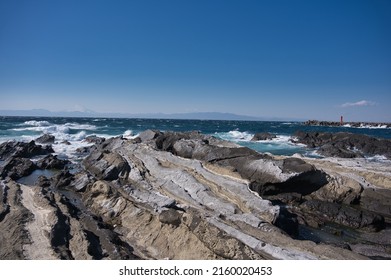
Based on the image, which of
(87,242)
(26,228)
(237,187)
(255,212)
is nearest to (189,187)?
(237,187)

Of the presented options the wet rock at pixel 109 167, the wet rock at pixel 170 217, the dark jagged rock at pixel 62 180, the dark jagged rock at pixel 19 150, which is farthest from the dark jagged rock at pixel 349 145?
the dark jagged rock at pixel 19 150

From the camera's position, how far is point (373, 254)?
7160 millimetres

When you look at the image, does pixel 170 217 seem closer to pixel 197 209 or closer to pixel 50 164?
pixel 197 209

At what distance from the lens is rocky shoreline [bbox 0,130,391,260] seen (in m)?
5.98

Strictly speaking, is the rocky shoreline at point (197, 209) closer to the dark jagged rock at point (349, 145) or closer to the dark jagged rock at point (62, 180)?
→ the dark jagged rock at point (62, 180)

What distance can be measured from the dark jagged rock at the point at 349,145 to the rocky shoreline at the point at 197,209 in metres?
11.0

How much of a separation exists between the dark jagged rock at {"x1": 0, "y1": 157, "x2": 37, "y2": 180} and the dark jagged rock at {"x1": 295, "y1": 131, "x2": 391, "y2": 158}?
20.5 meters

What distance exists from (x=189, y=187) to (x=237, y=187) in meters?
1.46

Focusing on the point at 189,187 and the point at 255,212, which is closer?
the point at 255,212

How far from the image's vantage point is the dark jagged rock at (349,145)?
80.8ft

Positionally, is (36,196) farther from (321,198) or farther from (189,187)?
(321,198)

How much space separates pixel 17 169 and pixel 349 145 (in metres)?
27.2

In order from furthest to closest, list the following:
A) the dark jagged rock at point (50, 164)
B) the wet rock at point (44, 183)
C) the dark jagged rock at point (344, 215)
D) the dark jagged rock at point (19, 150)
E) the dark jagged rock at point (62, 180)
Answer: the dark jagged rock at point (19, 150)
the dark jagged rock at point (50, 164)
the wet rock at point (44, 183)
the dark jagged rock at point (62, 180)
the dark jagged rock at point (344, 215)
